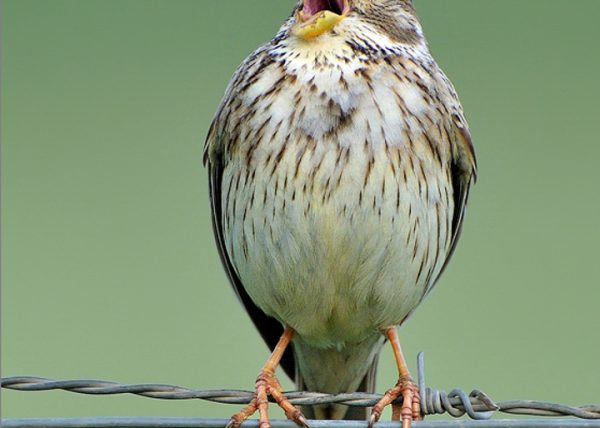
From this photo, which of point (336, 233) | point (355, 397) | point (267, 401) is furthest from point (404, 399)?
point (355, 397)

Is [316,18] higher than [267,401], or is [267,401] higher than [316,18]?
[316,18]

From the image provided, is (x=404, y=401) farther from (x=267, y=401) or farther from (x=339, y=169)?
(x=339, y=169)

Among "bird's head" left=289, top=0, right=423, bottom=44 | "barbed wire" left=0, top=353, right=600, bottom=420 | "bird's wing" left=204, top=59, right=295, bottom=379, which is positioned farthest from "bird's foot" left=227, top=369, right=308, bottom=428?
"bird's head" left=289, top=0, right=423, bottom=44

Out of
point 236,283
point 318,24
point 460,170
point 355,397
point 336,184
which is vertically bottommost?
point 355,397

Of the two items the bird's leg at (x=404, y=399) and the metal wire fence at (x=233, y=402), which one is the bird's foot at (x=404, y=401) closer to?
the bird's leg at (x=404, y=399)

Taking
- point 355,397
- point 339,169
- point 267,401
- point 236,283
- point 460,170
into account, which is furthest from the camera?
point 236,283

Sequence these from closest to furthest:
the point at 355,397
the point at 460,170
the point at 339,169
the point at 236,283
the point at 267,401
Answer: the point at 355,397, the point at 339,169, the point at 267,401, the point at 460,170, the point at 236,283

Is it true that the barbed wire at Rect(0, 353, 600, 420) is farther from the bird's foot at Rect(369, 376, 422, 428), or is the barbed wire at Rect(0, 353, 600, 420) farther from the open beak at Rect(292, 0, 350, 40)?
the open beak at Rect(292, 0, 350, 40)
